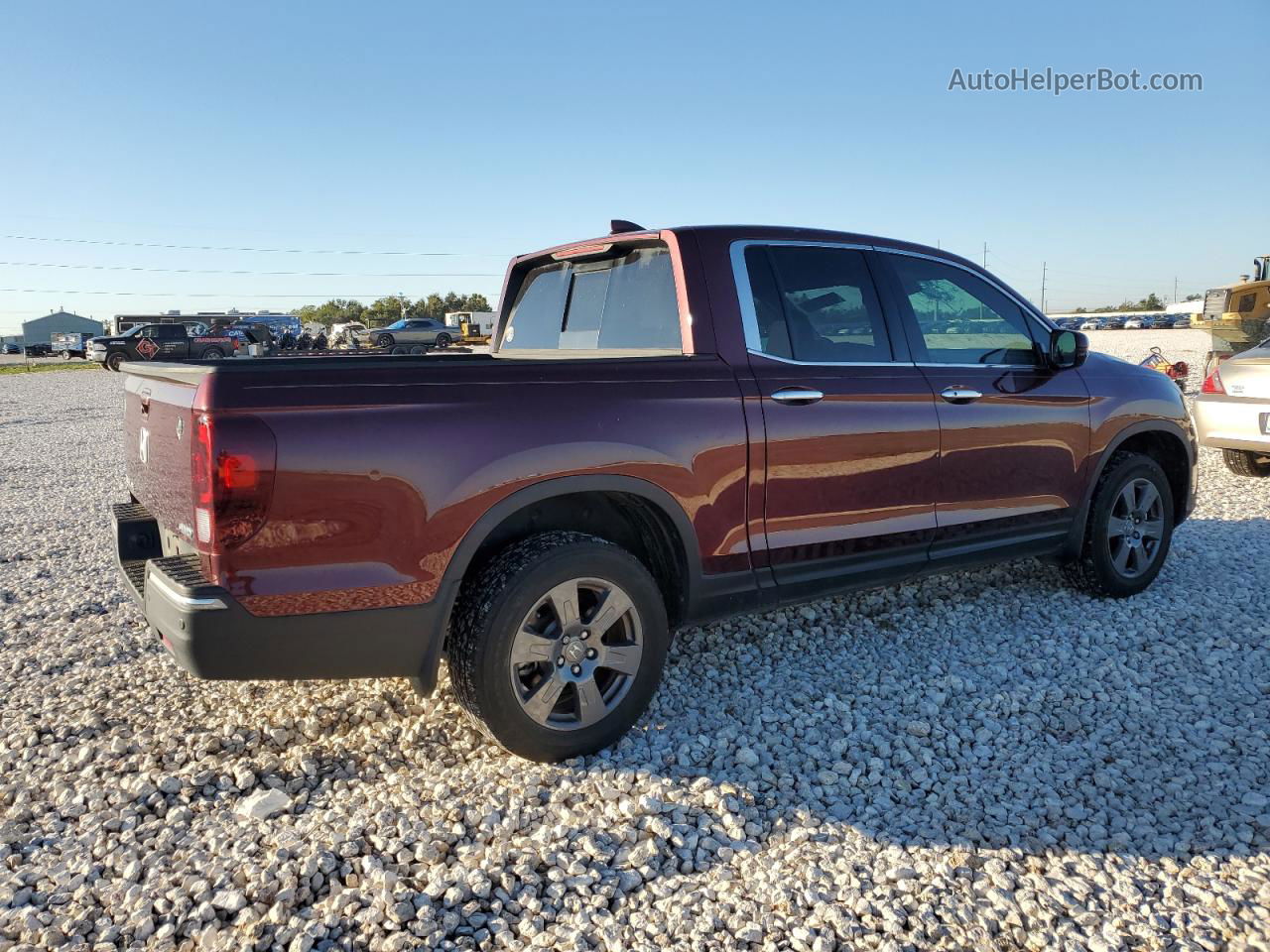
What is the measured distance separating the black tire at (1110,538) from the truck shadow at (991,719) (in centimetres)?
10

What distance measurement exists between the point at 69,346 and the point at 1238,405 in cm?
A: 6135

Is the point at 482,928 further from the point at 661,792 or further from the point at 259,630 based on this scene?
the point at 259,630

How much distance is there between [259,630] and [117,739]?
1.20 m

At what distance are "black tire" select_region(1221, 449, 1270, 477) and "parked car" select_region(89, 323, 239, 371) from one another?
32024 mm

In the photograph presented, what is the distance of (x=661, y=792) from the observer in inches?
118

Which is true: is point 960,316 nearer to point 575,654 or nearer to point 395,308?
point 575,654

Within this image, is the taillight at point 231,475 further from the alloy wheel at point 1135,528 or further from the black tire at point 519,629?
the alloy wheel at point 1135,528

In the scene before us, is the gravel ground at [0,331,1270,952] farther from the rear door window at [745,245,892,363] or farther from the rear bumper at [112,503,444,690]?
the rear door window at [745,245,892,363]

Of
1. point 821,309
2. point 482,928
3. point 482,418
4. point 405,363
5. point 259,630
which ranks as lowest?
point 482,928

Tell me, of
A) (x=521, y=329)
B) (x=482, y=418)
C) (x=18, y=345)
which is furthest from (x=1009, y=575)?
(x=18, y=345)

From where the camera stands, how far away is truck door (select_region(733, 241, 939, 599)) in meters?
3.56

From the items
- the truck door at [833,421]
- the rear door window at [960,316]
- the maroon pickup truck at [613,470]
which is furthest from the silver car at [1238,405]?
the truck door at [833,421]

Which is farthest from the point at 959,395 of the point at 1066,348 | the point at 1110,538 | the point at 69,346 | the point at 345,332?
the point at 69,346

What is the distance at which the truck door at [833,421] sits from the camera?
3564 mm
